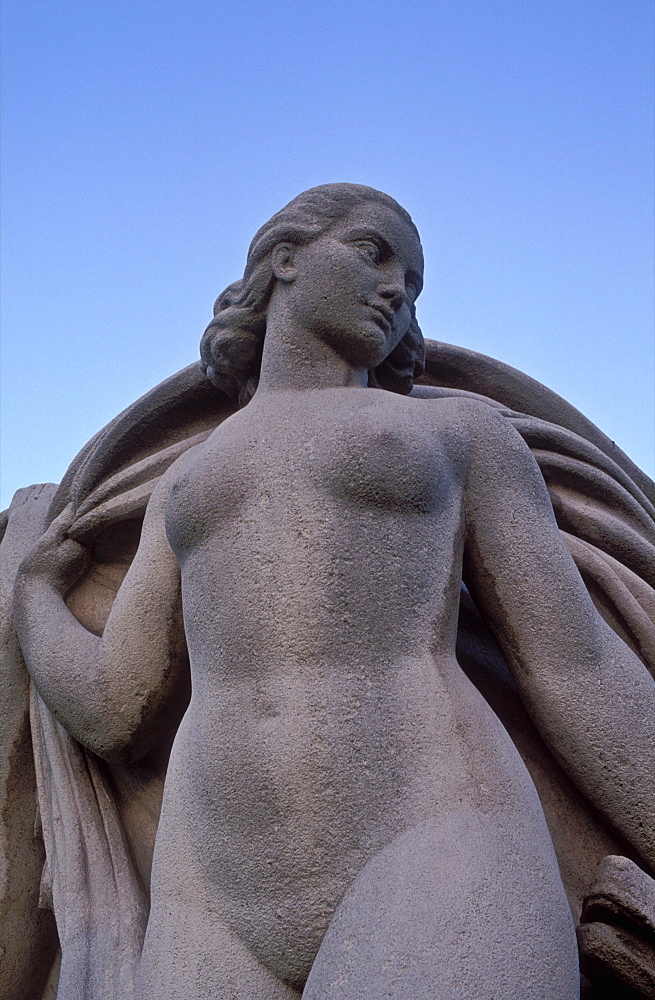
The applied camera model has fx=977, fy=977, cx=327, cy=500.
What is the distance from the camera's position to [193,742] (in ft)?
9.27

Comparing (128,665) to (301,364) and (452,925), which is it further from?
(452,925)

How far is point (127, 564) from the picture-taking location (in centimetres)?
404

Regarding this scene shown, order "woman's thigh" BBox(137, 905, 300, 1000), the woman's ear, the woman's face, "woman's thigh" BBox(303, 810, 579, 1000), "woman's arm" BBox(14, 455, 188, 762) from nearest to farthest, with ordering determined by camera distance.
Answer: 1. "woman's thigh" BBox(303, 810, 579, 1000)
2. "woman's thigh" BBox(137, 905, 300, 1000)
3. "woman's arm" BBox(14, 455, 188, 762)
4. the woman's face
5. the woman's ear

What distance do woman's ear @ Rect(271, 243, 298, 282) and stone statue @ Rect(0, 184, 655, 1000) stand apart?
1 centimetres

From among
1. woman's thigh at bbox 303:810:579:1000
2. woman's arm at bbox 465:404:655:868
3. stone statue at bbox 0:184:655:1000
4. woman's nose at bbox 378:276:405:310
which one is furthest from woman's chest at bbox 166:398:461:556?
woman's thigh at bbox 303:810:579:1000

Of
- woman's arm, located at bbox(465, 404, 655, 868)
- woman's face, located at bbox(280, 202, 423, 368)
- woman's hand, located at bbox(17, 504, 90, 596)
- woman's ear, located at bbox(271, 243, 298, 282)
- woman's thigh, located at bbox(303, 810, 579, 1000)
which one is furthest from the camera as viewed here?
woman's hand, located at bbox(17, 504, 90, 596)

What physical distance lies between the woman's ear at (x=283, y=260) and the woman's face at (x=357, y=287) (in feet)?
0.08

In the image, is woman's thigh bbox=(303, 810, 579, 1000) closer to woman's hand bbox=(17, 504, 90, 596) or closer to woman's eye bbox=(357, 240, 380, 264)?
woman's hand bbox=(17, 504, 90, 596)

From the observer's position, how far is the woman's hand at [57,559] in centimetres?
381

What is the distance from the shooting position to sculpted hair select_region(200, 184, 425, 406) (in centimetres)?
368

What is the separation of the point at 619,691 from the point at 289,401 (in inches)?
56.7

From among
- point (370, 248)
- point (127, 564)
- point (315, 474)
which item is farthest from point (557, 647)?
point (127, 564)

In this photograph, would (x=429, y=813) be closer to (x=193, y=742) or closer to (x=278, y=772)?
(x=278, y=772)

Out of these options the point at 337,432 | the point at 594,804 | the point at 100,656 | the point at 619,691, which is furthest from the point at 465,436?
the point at 100,656
